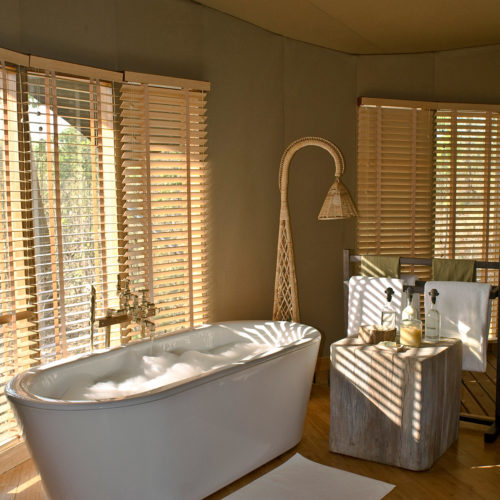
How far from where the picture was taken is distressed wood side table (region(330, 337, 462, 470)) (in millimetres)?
3000

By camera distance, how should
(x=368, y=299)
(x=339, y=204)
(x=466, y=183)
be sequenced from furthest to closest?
1. (x=466, y=183)
2. (x=368, y=299)
3. (x=339, y=204)

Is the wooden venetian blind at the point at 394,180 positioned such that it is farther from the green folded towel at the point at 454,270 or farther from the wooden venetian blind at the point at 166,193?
the wooden venetian blind at the point at 166,193

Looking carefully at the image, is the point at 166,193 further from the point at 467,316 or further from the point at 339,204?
the point at 467,316

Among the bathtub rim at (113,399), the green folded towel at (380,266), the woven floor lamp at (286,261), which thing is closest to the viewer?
the bathtub rim at (113,399)

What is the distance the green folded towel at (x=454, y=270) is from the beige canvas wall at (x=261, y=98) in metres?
1.26

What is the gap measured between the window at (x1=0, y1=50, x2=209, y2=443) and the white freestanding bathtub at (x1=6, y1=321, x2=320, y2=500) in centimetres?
45

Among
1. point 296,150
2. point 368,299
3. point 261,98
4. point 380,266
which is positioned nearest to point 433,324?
point 368,299

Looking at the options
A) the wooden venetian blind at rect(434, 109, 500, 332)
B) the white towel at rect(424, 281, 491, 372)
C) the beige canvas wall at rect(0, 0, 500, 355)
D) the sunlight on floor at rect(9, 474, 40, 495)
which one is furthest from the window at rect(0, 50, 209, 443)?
the wooden venetian blind at rect(434, 109, 500, 332)

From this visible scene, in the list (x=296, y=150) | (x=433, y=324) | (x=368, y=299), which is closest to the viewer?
(x=433, y=324)

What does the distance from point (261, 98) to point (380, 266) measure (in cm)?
149

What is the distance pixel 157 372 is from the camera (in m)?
3.06

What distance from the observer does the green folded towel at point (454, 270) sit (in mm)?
3498

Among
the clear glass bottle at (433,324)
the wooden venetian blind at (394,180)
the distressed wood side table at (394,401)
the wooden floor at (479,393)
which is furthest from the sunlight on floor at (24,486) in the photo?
the wooden venetian blind at (394,180)

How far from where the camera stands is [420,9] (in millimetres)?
3693
